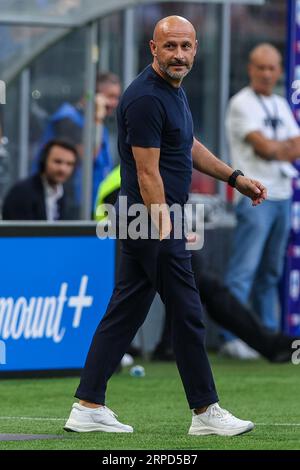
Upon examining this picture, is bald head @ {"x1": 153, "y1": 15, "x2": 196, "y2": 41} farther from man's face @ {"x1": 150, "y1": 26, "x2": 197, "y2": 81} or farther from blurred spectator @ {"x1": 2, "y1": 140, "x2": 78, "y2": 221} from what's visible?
blurred spectator @ {"x1": 2, "y1": 140, "x2": 78, "y2": 221}

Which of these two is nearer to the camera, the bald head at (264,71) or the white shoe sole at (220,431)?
the white shoe sole at (220,431)

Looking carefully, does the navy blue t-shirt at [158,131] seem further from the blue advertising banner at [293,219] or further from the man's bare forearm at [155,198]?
the blue advertising banner at [293,219]

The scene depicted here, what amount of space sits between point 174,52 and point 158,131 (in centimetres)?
42

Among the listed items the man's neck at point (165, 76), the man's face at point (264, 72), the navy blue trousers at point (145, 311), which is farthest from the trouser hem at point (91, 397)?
the man's face at point (264, 72)

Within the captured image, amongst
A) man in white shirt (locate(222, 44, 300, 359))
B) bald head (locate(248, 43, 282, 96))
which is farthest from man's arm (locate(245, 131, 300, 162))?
bald head (locate(248, 43, 282, 96))

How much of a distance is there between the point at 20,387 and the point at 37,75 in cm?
451

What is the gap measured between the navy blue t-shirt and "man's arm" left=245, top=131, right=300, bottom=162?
4544mm

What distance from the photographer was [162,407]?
9453 millimetres

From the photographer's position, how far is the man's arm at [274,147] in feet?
40.7

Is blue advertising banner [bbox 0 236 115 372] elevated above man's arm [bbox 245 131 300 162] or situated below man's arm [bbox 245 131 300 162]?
below

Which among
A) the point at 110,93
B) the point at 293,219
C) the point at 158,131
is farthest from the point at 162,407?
the point at 110,93

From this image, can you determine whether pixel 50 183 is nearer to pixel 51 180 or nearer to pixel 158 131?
pixel 51 180

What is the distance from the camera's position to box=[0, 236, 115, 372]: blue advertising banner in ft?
34.9

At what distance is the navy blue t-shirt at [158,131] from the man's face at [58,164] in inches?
173
